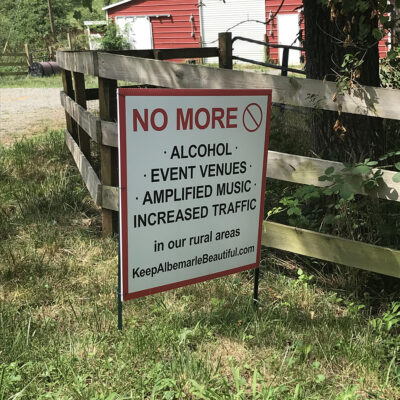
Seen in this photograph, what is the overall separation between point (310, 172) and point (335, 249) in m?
0.52

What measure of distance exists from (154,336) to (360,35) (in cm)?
239

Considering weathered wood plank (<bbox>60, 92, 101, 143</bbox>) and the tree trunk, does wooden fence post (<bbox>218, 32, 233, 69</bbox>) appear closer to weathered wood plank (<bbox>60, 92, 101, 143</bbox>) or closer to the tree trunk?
weathered wood plank (<bbox>60, 92, 101, 143</bbox>)

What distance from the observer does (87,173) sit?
513 centimetres

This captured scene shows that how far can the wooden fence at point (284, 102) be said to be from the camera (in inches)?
127

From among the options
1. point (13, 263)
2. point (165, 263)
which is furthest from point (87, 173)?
point (165, 263)

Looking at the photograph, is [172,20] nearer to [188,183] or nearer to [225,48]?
[225,48]

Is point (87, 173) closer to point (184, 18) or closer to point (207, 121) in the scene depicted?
point (207, 121)

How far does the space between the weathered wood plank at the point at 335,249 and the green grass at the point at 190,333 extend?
23 centimetres

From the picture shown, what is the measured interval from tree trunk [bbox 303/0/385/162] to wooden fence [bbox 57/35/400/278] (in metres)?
0.58

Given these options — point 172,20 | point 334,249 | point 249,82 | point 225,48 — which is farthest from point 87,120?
point 172,20

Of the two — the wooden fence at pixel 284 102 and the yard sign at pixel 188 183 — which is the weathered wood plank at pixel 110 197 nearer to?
the wooden fence at pixel 284 102

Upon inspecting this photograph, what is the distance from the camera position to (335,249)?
11.4ft

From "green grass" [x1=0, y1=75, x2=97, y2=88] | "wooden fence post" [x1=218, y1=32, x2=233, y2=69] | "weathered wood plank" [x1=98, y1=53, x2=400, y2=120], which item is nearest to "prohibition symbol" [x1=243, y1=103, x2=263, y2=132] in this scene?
"weathered wood plank" [x1=98, y1=53, x2=400, y2=120]

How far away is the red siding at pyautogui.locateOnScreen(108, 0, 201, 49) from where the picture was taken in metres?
28.1
